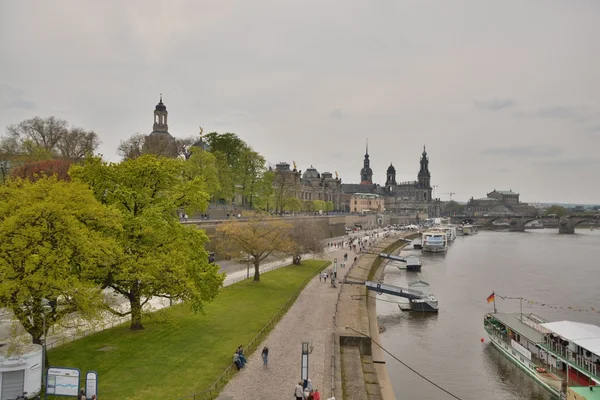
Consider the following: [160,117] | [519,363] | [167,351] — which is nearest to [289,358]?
[167,351]

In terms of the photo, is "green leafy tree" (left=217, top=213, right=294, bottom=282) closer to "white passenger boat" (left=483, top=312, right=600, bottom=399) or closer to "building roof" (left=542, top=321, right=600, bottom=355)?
"white passenger boat" (left=483, top=312, right=600, bottom=399)

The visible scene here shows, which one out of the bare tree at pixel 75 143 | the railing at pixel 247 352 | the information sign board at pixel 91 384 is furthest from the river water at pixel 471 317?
the bare tree at pixel 75 143

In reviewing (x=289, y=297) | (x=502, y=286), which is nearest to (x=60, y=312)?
(x=289, y=297)

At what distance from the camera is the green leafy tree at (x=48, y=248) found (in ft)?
67.8

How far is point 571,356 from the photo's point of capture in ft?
101

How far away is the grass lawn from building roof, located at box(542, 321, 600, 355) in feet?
65.1

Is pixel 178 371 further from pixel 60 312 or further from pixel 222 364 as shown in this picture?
pixel 60 312

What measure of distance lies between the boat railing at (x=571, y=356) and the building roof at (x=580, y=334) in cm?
76

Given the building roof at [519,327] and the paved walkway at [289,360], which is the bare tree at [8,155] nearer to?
the paved walkway at [289,360]

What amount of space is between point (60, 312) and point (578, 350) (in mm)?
30154

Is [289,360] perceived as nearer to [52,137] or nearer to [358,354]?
[358,354]

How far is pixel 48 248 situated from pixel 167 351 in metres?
8.97

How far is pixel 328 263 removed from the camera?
70.2 meters

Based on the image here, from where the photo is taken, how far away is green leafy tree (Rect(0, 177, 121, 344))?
20.7 meters
